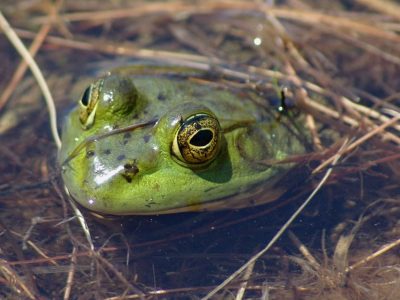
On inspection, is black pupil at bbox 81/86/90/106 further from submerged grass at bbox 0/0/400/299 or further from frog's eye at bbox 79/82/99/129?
submerged grass at bbox 0/0/400/299

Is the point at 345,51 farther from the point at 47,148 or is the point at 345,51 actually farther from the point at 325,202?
the point at 47,148

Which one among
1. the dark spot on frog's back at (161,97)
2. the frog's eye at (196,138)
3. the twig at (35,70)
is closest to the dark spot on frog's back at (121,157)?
the frog's eye at (196,138)

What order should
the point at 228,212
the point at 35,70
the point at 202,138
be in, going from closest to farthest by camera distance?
the point at 202,138 → the point at 228,212 → the point at 35,70

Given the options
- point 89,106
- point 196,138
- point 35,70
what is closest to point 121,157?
point 196,138

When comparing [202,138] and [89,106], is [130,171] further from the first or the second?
[89,106]

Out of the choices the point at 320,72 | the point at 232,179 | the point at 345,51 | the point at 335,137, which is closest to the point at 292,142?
the point at 335,137

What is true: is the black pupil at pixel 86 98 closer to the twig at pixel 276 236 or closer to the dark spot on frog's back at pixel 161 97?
the dark spot on frog's back at pixel 161 97

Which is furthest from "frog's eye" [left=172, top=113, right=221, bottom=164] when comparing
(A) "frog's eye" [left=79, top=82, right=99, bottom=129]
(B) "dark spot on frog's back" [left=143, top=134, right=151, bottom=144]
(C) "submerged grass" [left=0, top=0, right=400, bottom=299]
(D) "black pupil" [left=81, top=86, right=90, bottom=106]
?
(D) "black pupil" [left=81, top=86, right=90, bottom=106]
